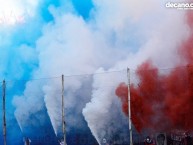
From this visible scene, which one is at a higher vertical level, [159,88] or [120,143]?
[159,88]

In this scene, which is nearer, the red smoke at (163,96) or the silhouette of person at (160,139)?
the red smoke at (163,96)

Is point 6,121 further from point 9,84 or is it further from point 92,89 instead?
point 92,89

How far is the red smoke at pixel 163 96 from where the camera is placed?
88.9 feet

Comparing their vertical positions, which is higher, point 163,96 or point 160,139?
point 163,96

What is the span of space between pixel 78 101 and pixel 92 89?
1.18 metres

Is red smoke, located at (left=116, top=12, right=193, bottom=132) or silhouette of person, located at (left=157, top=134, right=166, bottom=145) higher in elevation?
red smoke, located at (left=116, top=12, right=193, bottom=132)

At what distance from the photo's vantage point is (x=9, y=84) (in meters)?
29.9

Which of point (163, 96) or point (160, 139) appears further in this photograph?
point (160, 139)

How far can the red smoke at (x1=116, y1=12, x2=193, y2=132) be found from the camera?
Result: 1067 inches

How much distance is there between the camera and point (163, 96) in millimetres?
27453

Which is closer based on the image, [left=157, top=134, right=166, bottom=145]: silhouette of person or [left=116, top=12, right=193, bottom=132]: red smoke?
[left=116, top=12, right=193, bottom=132]: red smoke

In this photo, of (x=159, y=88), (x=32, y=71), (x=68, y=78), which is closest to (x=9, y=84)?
(x=32, y=71)

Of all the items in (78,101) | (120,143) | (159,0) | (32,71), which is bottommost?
(120,143)

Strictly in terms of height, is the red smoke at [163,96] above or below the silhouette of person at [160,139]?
above
